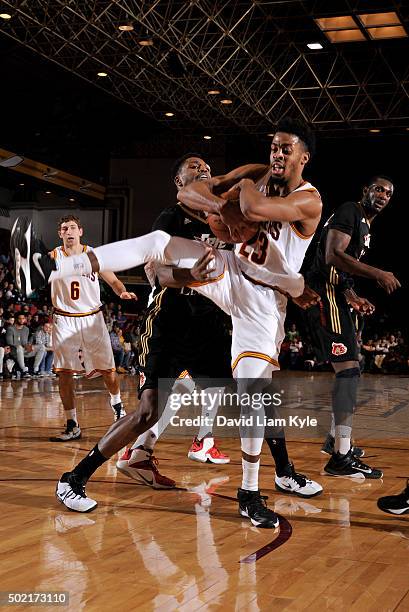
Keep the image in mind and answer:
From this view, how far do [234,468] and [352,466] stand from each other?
0.78 metres

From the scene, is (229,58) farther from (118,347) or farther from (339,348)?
(339,348)

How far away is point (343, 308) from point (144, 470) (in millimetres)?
1756

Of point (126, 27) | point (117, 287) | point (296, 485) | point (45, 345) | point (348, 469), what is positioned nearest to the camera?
point (296, 485)

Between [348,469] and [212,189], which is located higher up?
Answer: [212,189]

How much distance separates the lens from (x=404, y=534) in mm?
3520

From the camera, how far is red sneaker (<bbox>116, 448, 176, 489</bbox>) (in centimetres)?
445

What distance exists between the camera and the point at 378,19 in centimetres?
1527

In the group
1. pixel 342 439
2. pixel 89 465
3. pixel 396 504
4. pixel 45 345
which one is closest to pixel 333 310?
pixel 342 439

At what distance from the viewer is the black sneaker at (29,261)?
3689 mm

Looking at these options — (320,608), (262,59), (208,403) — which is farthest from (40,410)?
(262,59)

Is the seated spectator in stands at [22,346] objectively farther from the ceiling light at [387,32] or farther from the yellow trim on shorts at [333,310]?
the yellow trim on shorts at [333,310]

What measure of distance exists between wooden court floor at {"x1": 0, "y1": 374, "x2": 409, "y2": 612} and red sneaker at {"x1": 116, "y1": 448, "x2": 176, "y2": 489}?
0.09 metres

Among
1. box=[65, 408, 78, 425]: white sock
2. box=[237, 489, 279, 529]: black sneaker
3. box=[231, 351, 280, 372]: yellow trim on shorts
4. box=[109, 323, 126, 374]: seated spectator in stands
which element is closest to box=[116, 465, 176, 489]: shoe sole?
box=[237, 489, 279, 529]: black sneaker

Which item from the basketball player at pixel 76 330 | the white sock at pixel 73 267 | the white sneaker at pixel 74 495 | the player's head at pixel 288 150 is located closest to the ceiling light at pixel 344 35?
the basketball player at pixel 76 330
